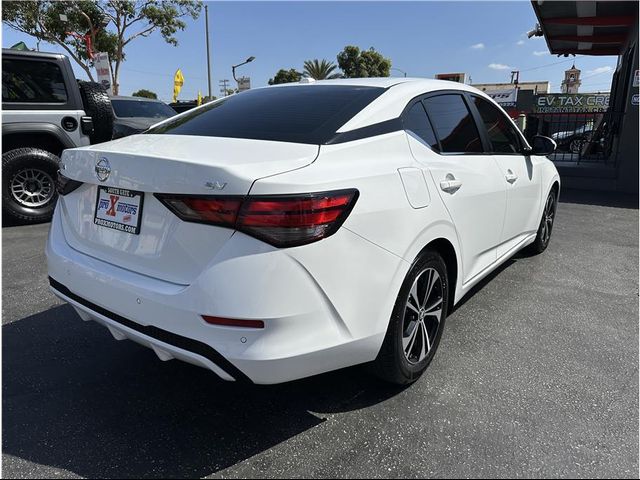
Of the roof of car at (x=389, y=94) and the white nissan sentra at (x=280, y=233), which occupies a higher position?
the roof of car at (x=389, y=94)

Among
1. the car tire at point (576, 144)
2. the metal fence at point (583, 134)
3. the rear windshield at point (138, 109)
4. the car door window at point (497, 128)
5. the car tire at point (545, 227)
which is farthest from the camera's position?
the car tire at point (576, 144)

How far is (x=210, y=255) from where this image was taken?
1.82 m

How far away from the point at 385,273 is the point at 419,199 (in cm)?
46

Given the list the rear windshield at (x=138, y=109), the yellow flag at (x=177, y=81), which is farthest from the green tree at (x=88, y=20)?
the rear windshield at (x=138, y=109)

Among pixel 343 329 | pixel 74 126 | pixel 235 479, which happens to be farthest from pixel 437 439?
pixel 74 126

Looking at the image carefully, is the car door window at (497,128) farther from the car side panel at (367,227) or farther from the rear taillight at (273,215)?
the rear taillight at (273,215)

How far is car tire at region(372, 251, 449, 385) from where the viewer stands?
7.36ft

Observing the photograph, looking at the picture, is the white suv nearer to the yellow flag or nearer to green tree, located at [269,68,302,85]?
→ the yellow flag

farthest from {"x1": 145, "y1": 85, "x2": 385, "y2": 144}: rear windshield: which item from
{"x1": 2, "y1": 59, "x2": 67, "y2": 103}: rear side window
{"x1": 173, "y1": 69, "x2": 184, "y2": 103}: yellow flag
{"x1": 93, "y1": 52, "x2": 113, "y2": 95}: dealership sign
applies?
{"x1": 173, "y1": 69, "x2": 184, "y2": 103}: yellow flag

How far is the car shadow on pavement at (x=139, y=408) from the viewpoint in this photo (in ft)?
6.68

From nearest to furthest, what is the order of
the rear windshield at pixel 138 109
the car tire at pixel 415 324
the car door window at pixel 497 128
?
the car tire at pixel 415 324 → the car door window at pixel 497 128 → the rear windshield at pixel 138 109

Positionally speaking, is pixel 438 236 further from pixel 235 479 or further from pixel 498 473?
pixel 235 479

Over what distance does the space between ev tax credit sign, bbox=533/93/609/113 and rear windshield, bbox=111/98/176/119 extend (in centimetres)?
1369

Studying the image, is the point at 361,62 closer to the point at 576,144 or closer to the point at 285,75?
A: the point at 285,75
